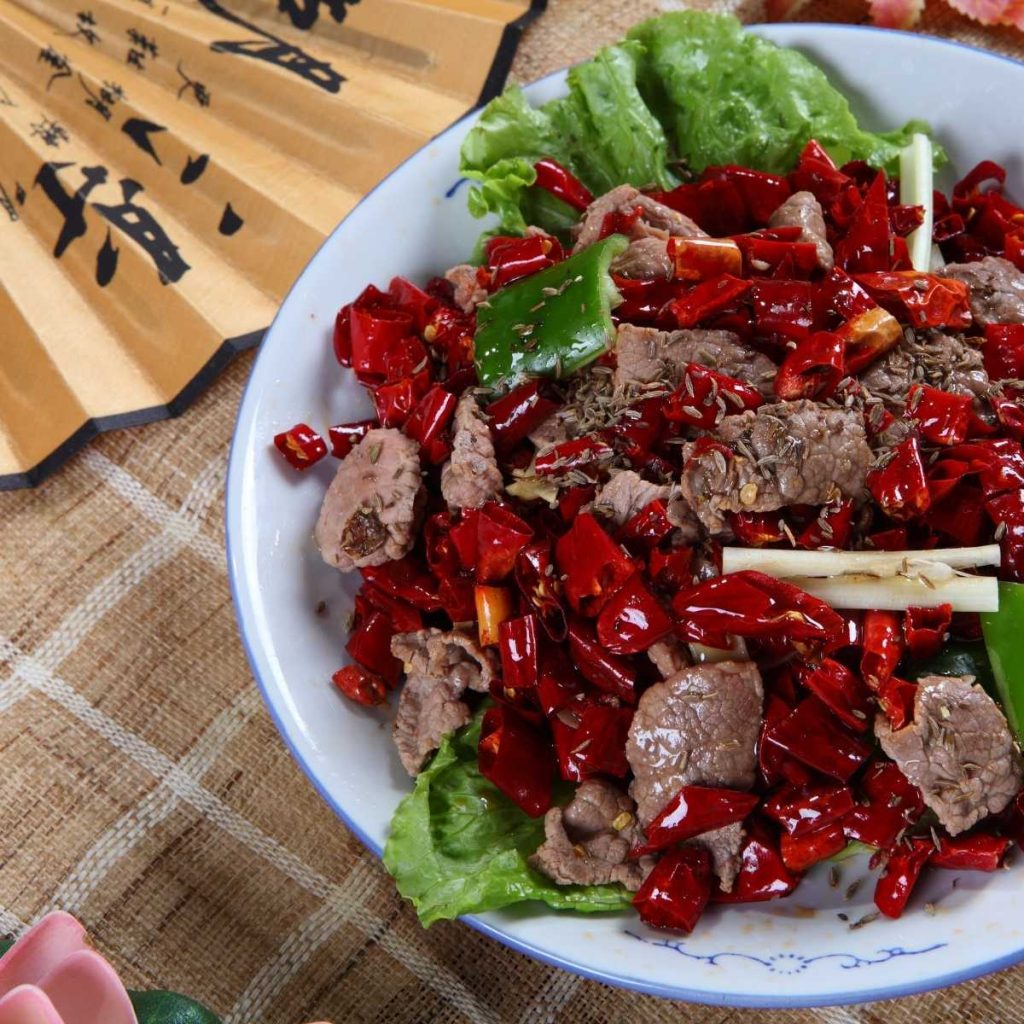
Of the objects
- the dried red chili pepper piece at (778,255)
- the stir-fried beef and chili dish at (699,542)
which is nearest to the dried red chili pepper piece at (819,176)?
the stir-fried beef and chili dish at (699,542)

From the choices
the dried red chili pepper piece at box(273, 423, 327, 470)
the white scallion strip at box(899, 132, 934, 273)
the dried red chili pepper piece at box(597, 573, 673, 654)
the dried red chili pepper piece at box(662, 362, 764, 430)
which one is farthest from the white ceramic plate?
the dried red chili pepper piece at box(662, 362, 764, 430)

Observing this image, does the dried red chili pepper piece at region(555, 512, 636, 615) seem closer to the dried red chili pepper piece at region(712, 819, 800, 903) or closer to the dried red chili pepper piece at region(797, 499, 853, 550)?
Result: the dried red chili pepper piece at region(797, 499, 853, 550)

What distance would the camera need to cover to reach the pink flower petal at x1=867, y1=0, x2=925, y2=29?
4.23 meters

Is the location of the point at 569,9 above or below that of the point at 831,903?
above

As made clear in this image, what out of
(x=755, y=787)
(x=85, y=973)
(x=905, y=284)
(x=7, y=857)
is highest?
(x=905, y=284)

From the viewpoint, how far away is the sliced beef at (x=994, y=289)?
3.05 m

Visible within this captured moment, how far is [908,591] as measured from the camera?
2662mm

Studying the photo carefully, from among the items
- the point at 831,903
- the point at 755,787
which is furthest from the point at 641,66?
the point at 831,903

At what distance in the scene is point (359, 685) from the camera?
126 inches

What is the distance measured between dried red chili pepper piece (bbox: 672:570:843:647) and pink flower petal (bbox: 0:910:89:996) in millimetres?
1704

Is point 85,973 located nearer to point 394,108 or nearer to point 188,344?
point 188,344

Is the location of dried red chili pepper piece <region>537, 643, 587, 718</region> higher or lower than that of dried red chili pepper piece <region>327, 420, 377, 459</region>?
lower

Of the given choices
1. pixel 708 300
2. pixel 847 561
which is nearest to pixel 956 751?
pixel 847 561

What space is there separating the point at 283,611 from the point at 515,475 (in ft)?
2.70
